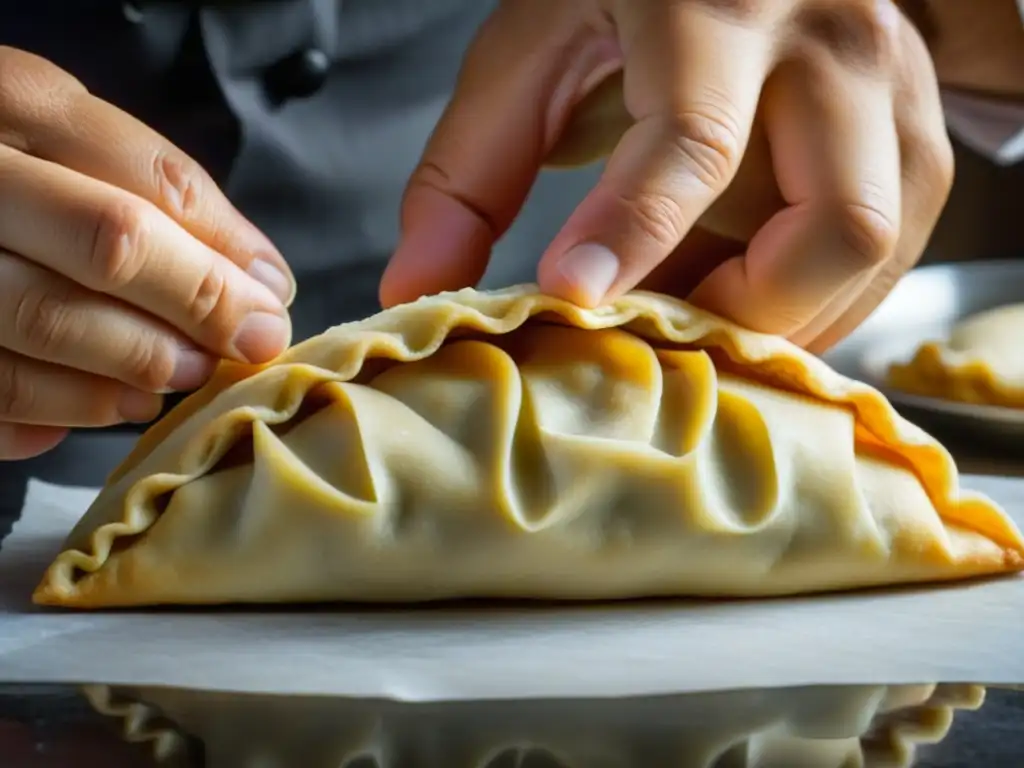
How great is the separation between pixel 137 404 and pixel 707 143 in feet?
1.56

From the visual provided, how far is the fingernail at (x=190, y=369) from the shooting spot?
0.95 meters

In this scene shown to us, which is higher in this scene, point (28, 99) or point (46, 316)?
point (28, 99)

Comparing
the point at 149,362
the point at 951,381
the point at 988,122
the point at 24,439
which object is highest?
the point at 149,362

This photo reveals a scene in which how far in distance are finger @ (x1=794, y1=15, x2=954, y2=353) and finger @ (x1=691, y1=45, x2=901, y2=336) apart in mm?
87

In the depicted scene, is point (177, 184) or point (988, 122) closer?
point (177, 184)

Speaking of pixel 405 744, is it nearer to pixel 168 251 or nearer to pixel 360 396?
pixel 360 396

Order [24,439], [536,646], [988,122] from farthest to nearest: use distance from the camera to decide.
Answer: [988,122]
[24,439]
[536,646]

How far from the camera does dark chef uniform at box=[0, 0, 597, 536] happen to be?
1.44 meters

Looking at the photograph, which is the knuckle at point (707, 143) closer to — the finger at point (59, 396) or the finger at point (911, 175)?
the finger at point (911, 175)

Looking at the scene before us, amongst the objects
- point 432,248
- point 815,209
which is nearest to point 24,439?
point 432,248

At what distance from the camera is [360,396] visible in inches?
35.8

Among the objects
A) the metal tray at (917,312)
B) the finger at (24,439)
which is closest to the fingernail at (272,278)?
the finger at (24,439)

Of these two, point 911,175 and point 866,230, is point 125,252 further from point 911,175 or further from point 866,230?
point 911,175

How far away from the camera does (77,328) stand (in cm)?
93
